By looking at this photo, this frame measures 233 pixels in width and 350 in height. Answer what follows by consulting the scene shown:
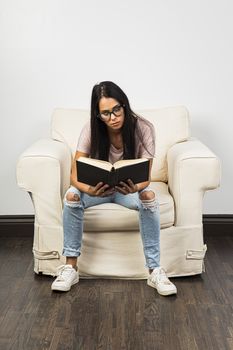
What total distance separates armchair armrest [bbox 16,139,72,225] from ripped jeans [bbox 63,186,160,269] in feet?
0.39

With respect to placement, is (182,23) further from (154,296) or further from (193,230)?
(154,296)

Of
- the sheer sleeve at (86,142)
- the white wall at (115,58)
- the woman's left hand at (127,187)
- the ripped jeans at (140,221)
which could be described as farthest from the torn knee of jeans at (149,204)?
the white wall at (115,58)

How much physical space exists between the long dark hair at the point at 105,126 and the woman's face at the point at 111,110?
0.02 m

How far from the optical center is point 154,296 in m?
2.73

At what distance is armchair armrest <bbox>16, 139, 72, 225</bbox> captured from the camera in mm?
2920

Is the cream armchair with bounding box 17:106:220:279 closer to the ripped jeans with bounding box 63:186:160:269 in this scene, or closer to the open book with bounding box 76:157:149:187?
the ripped jeans with bounding box 63:186:160:269

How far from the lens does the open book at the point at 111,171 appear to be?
2553mm

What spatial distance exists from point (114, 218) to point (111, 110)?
50cm

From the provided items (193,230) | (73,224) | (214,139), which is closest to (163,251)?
(193,230)

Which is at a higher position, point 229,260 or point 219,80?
point 219,80

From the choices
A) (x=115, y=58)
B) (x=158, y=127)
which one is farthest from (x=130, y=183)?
(x=115, y=58)

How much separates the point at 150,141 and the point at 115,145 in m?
0.18

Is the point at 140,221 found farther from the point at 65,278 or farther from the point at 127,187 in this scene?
the point at 65,278

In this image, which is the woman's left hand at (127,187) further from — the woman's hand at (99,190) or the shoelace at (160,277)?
the shoelace at (160,277)
